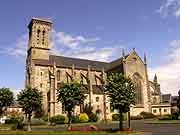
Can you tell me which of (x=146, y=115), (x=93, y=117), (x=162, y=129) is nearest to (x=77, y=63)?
(x=93, y=117)

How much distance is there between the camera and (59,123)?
194 feet

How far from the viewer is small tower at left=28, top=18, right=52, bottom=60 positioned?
248ft

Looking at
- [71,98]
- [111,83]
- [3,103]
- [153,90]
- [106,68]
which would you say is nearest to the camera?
[111,83]

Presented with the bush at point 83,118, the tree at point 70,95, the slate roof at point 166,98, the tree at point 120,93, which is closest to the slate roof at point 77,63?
the bush at point 83,118

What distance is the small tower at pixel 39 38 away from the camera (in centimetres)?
7550

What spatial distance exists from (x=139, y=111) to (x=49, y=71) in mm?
27492

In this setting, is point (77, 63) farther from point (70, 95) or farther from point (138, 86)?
point (70, 95)

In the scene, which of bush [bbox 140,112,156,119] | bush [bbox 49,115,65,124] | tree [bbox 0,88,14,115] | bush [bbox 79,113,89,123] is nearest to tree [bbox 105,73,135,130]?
tree [bbox 0,88,14,115]

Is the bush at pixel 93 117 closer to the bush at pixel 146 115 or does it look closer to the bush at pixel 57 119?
the bush at pixel 57 119

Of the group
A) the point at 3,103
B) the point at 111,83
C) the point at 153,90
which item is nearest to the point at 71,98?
the point at 111,83

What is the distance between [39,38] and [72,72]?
13752 mm

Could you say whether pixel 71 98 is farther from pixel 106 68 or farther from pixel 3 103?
pixel 106 68

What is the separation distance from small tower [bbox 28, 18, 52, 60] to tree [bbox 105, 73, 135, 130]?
45039 millimetres

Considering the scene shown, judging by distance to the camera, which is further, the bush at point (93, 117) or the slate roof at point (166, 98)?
the slate roof at point (166, 98)
